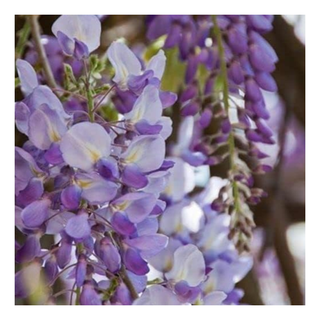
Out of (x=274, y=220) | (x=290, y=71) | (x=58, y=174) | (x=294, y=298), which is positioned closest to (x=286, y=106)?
(x=290, y=71)

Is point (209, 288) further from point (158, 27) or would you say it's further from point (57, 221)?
point (158, 27)

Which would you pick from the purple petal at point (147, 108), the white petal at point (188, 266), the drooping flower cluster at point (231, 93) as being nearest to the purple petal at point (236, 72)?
the drooping flower cluster at point (231, 93)

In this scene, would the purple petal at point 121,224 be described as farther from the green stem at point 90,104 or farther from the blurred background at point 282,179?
the blurred background at point 282,179

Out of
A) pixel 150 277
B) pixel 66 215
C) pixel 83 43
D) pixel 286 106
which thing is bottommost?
pixel 150 277

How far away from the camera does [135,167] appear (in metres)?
1.20

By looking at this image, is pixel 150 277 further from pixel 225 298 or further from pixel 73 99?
pixel 73 99

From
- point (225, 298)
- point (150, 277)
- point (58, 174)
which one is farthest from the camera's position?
point (225, 298)

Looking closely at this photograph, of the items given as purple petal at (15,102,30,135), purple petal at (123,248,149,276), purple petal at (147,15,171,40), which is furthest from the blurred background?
purple petal at (123,248,149,276)

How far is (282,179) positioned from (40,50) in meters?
0.53

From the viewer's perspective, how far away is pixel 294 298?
58.4 inches

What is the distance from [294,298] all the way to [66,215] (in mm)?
516

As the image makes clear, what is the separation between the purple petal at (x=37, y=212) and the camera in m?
1.21

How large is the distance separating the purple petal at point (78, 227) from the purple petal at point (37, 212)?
0.16 ft

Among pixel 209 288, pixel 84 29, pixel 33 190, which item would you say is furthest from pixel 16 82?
pixel 209 288
